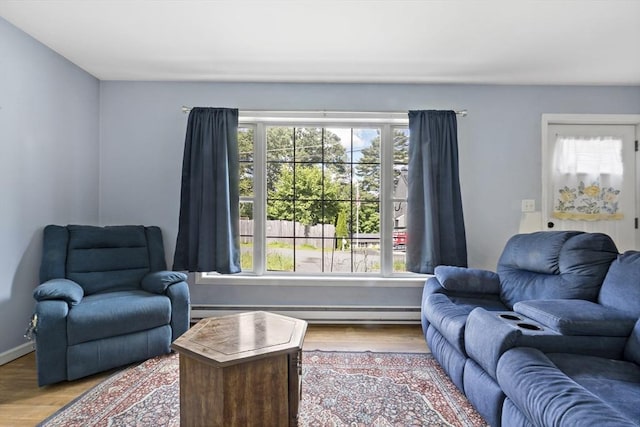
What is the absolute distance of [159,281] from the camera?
2.60 m

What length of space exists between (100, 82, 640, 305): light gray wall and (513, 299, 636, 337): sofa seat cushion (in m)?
1.51

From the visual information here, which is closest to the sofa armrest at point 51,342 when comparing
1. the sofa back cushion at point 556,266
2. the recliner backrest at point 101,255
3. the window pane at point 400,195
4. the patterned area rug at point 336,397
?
the patterned area rug at point 336,397

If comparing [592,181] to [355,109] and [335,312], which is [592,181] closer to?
[355,109]

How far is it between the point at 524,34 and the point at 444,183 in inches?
49.6

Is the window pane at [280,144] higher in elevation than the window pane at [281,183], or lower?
higher

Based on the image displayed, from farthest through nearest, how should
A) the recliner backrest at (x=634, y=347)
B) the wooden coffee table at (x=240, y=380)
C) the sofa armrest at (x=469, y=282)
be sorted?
the sofa armrest at (x=469, y=282)
the recliner backrest at (x=634, y=347)
the wooden coffee table at (x=240, y=380)

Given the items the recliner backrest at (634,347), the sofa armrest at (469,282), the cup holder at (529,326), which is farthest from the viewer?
the sofa armrest at (469,282)

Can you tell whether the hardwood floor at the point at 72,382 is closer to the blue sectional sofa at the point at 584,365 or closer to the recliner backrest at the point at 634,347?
the blue sectional sofa at the point at 584,365

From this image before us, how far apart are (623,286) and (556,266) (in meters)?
0.39

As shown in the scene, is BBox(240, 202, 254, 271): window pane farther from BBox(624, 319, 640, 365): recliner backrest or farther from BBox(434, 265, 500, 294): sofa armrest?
BBox(624, 319, 640, 365): recliner backrest

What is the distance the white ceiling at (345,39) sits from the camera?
6.95 feet

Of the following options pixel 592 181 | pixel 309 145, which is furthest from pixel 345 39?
pixel 592 181

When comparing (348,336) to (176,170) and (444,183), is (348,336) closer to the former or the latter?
(444,183)

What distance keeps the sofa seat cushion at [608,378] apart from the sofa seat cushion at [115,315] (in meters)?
2.41
